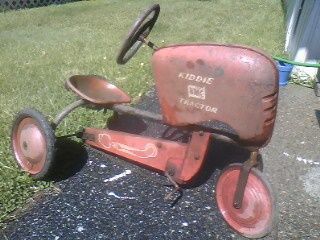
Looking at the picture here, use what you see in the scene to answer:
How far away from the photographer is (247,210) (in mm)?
2334

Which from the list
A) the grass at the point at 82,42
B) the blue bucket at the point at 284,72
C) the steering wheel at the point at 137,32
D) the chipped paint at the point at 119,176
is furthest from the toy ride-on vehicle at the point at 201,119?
the blue bucket at the point at 284,72

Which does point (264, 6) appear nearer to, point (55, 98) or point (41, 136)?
point (55, 98)

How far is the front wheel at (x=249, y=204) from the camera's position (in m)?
2.23

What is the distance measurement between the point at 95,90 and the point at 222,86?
1.33m

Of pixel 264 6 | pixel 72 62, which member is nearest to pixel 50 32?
pixel 72 62

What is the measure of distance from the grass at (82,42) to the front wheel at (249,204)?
49.8 inches

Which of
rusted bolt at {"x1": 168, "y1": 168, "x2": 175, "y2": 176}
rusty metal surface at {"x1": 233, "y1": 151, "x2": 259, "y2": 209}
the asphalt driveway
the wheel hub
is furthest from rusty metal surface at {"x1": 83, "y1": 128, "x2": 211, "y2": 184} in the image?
the wheel hub

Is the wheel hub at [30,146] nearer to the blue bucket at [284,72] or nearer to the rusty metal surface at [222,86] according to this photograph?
the rusty metal surface at [222,86]

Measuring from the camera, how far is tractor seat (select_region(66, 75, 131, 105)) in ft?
9.37

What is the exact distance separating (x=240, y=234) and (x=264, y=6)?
825cm

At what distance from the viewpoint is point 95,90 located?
3.10 meters

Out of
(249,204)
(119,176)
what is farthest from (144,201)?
(249,204)

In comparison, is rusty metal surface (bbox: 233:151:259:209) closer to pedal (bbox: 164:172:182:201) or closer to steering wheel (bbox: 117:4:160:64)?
pedal (bbox: 164:172:182:201)

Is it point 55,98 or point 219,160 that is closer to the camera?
point 219,160
